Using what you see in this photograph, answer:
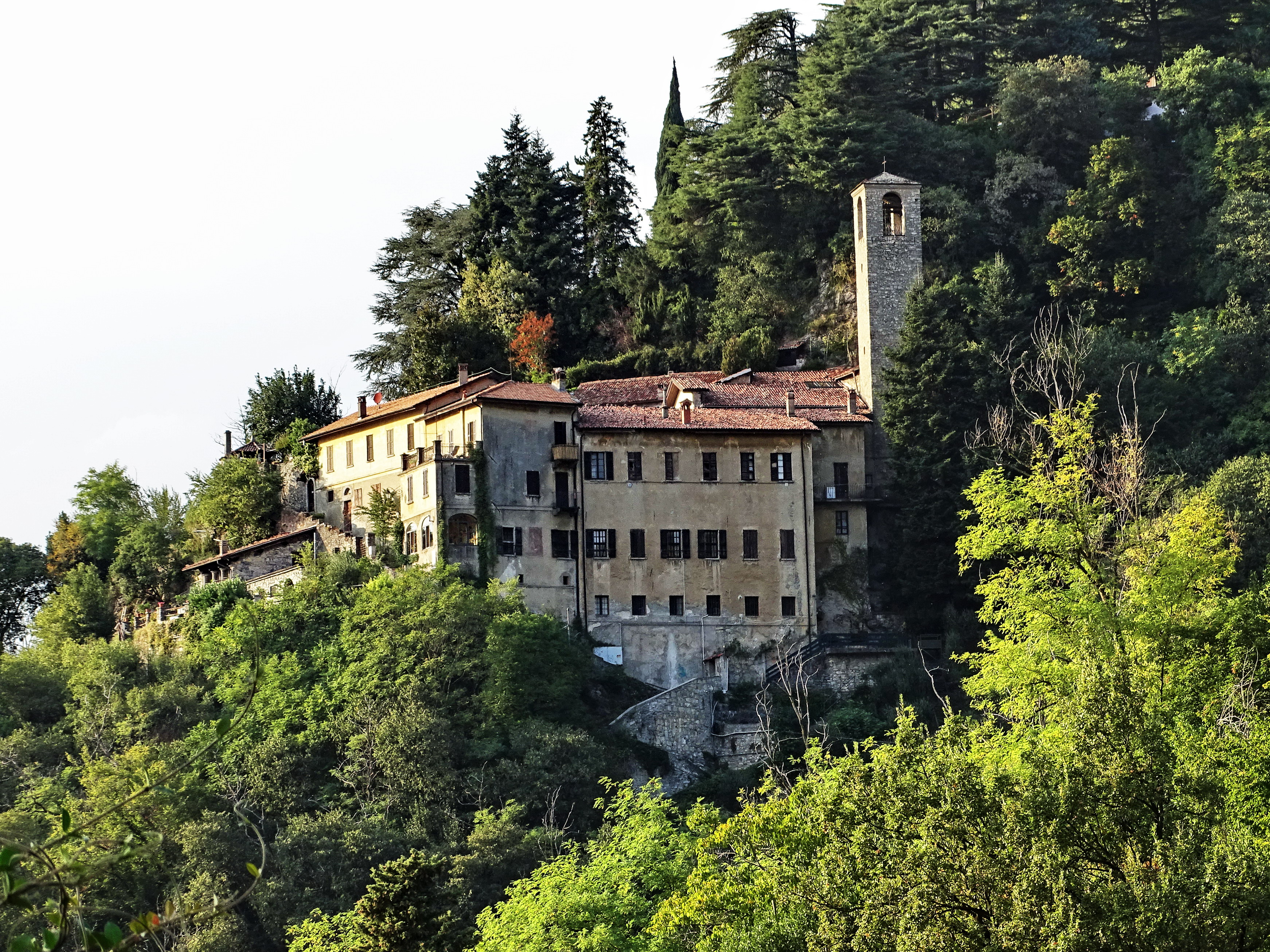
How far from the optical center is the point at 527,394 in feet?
194

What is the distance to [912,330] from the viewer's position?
206 feet

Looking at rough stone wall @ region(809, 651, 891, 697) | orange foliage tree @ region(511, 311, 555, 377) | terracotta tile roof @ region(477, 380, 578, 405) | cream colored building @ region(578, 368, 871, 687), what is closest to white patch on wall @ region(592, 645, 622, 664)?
cream colored building @ region(578, 368, 871, 687)

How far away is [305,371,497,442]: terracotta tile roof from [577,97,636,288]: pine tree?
12.6 meters

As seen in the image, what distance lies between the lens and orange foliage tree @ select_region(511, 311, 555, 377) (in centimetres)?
7062

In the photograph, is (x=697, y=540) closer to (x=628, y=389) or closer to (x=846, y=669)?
(x=846, y=669)

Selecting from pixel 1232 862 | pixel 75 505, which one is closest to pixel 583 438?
pixel 75 505

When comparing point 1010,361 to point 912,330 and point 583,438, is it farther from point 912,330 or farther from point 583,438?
point 583,438

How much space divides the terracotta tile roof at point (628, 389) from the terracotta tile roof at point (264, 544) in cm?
1041

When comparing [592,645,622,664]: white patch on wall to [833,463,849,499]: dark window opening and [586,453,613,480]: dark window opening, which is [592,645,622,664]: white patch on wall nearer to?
[586,453,613,480]: dark window opening

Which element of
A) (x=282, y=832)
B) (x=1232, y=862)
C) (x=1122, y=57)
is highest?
(x=1122, y=57)

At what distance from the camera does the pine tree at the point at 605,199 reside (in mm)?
77562

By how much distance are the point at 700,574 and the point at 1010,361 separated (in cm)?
1383

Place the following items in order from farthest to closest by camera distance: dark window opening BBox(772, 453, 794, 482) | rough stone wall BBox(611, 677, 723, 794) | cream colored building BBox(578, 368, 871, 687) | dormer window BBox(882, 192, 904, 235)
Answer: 1. dormer window BBox(882, 192, 904, 235)
2. dark window opening BBox(772, 453, 794, 482)
3. cream colored building BBox(578, 368, 871, 687)
4. rough stone wall BBox(611, 677, 723, 794)

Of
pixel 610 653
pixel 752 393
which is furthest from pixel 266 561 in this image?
pixel 752 393
